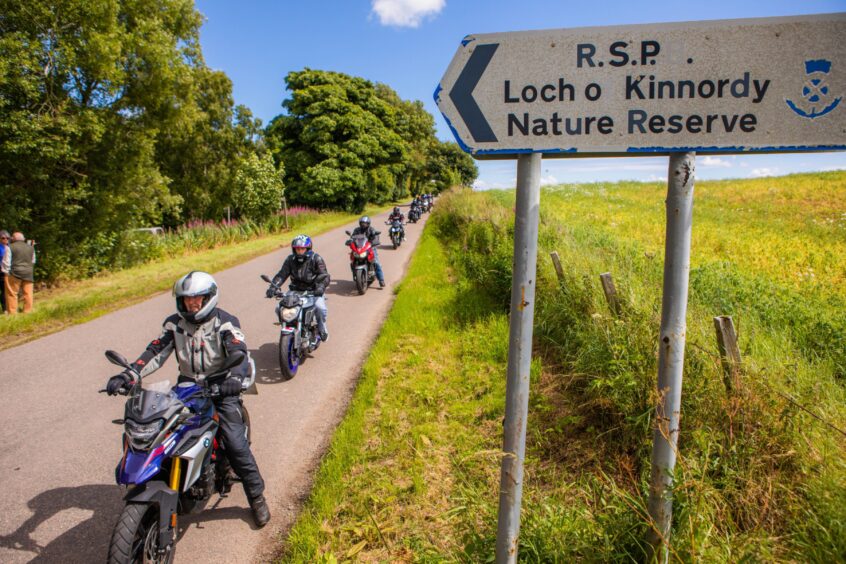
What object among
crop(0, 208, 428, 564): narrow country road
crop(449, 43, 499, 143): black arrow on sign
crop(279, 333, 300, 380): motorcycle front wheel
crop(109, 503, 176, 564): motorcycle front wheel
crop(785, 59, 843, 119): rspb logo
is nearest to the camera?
crop(785, 59, 843, 119): rspb logo

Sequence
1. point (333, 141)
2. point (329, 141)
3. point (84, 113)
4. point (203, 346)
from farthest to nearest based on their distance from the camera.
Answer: point (333, 141)
point (329, 141)
point (84, 113)
point (203, 346)

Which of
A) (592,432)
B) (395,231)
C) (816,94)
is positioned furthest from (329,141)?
(816,94)

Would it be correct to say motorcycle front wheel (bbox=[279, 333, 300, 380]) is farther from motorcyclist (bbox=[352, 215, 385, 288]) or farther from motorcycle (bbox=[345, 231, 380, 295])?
motorcyclist (bbox=[352, 215, 385, 288])

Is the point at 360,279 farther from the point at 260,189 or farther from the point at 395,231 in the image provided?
the point at 260,189

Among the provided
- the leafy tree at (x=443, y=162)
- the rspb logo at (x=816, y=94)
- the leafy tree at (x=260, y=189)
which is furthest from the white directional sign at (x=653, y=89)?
the leafy tree at (x=443, y=162)

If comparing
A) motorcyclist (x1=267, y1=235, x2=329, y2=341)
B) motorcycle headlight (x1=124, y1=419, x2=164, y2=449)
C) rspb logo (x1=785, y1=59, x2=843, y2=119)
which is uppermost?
rspb logo (x1=785, y1=59, x2=843, y2=119)

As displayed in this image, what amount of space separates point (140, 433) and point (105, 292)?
9696 mm

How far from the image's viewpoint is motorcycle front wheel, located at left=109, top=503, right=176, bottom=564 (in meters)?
2.33

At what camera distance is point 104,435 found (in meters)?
4.43

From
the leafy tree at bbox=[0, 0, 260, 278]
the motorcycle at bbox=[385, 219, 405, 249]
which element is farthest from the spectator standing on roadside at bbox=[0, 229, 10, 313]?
the motorcycle at bbox=[385, 219, 405, 249]

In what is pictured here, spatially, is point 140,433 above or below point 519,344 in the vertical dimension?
below

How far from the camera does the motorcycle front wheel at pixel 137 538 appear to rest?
2.33 metres

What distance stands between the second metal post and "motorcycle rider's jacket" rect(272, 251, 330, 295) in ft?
16.6

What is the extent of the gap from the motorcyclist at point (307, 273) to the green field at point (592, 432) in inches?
38.7
